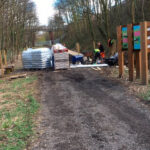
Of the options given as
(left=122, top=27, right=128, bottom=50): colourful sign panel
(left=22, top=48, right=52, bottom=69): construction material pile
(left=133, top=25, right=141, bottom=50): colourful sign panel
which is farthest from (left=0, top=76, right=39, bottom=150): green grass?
(left=22, top=48, right=52, bottom=69): construction material pile

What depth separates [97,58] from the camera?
19125 millimetres

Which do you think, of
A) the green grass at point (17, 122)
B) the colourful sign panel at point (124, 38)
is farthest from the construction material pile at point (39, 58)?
the green grass at point (17, 122)

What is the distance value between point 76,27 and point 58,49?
32.2 m

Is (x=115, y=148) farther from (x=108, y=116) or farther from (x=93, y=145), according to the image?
(x=108, y=116)

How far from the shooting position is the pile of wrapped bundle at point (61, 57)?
16734 millimetres

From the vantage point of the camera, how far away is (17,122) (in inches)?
240

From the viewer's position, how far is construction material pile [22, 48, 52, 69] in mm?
18031

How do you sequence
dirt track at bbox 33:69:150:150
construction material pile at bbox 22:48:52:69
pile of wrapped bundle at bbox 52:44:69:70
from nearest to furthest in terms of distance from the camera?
dirt track at bbox 33:69:150:150 < pile of wrapped bundle at bbox 52:44:69:70 < construction material pile at bbox 22:48:52:69

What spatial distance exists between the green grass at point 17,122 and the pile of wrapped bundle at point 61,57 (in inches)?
312

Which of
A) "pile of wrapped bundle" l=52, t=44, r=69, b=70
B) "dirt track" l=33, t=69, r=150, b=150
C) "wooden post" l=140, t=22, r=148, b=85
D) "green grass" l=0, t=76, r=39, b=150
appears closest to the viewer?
"dirt track" l=33, t=69, r=150, b=150

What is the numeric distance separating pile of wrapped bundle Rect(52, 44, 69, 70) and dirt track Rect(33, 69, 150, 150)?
7.64 metres

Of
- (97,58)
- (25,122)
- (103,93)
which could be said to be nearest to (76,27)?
(97,58)

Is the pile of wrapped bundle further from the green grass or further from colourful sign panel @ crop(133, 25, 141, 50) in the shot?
the green grass

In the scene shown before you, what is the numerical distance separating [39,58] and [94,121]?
12819 mm
